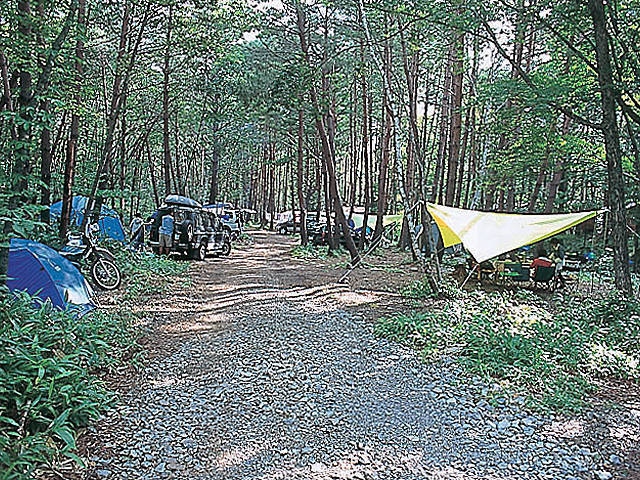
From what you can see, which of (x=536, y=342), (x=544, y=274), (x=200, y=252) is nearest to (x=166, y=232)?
(x=200, y=252)

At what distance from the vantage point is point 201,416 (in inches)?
175

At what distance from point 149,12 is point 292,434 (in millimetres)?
10240

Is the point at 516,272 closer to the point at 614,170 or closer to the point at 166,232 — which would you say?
the point at 614,170

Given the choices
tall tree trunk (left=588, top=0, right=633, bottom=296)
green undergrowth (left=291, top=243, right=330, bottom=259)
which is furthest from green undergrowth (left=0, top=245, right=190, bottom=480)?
green undergrowth (left=291, top=243, right=330, bottom=259)

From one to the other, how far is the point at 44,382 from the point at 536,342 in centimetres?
524

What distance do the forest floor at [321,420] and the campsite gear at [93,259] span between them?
233 cm

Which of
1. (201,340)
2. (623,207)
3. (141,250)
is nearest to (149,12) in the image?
(141,250)

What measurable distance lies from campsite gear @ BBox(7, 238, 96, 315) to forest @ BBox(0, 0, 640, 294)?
2.44 ft

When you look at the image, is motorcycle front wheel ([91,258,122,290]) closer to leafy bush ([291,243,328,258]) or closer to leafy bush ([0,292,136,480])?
leafy bush ([0,292,136,480])

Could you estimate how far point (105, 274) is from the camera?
9.48m

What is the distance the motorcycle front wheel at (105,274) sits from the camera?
9.37m

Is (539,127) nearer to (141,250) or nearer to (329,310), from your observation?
(329,310)

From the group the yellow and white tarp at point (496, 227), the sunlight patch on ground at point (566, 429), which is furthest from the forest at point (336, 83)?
the sunlight patch on ground at point (566, 429)

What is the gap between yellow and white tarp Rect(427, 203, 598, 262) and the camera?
9.96 meters
